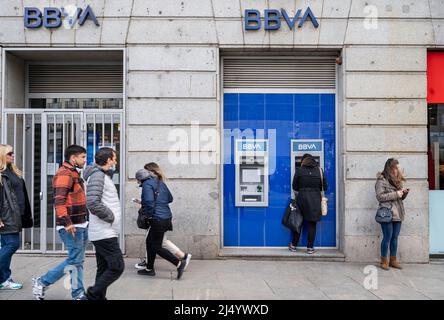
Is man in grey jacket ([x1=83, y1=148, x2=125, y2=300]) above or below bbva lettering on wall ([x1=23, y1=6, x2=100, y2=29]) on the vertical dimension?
below

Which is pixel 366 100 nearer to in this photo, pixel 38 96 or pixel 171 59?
pixel 171 59

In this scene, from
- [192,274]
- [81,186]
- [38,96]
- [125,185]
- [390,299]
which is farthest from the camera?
[38,96]

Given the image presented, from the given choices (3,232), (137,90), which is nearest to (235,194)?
(137,90)

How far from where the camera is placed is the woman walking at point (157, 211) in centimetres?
689

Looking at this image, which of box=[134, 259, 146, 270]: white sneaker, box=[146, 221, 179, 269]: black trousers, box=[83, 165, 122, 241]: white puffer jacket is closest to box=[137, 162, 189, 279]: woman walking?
box=[146, 221, 179, 269]: black trousers

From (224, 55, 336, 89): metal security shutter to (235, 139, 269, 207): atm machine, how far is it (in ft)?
3.88

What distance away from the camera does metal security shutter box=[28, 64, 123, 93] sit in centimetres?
943

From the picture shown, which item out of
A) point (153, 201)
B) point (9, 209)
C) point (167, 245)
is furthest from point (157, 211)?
point (9, 209)

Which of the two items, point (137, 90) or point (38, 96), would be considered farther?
point (38, 96)

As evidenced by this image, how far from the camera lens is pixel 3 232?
6.12 metres

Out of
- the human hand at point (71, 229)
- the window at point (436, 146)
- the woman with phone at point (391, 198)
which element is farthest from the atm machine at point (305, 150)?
the human hand at point (71, 229)

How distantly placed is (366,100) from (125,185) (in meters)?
4.80

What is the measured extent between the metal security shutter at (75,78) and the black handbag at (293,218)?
4218mm

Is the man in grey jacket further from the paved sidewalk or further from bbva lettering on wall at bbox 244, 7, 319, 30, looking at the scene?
bbva lettering on wall at bbox 244, 7, 319, 30
